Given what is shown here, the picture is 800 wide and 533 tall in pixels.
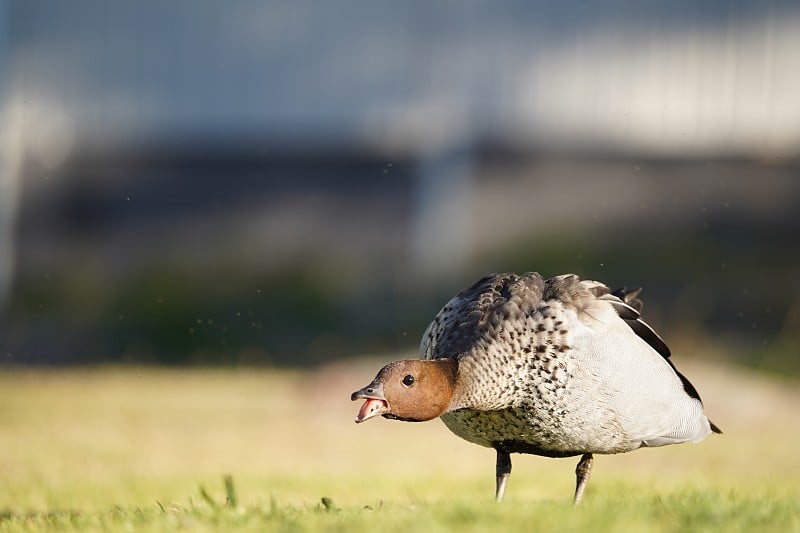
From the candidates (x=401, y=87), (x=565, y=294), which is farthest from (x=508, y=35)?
(x=565, y=294)

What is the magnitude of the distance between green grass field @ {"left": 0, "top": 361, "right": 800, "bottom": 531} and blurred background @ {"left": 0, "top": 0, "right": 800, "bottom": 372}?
5.95ft

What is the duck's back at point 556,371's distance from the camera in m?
4.82

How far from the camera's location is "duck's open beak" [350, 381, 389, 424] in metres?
4.48

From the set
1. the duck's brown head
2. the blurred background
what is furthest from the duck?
the blurred background

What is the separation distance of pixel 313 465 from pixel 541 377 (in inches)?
150

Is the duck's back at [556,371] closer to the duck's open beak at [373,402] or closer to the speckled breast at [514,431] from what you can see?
the speckled breast at [514,431]

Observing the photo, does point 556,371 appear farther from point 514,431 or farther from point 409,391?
point 409,391

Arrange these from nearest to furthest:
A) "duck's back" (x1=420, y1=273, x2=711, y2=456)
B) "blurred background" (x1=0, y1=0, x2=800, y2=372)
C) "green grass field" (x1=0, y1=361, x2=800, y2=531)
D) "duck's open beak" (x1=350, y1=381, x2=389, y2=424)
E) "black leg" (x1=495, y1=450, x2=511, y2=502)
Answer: "green grass field" (x1=0, y1=361, x2=800, y2=531)
"duck's open beak" (x1=350, y1=381, x2=389, y2=424)
"duck's back" (x1=420, y1=273, x2=711, y2=456)
"black leg" (x1=495, y1=450, x2=511, y2=502)
"blurred background" (x1=0, y1=0, x2=800, y2=372)

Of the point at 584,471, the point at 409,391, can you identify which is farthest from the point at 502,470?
the point at 409,391

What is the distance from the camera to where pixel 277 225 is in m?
15.2

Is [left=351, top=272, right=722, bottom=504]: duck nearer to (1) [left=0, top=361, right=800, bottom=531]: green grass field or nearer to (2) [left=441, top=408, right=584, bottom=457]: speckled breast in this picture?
(2) [left=441, top=408, right=584, bottom=457]: speckled breast

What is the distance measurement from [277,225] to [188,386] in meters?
3.53

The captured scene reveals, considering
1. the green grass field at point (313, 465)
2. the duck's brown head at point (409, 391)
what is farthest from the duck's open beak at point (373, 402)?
the green grass field at point (313, 465)

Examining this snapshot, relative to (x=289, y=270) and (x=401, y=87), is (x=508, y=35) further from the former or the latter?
(x=289, y=270)
